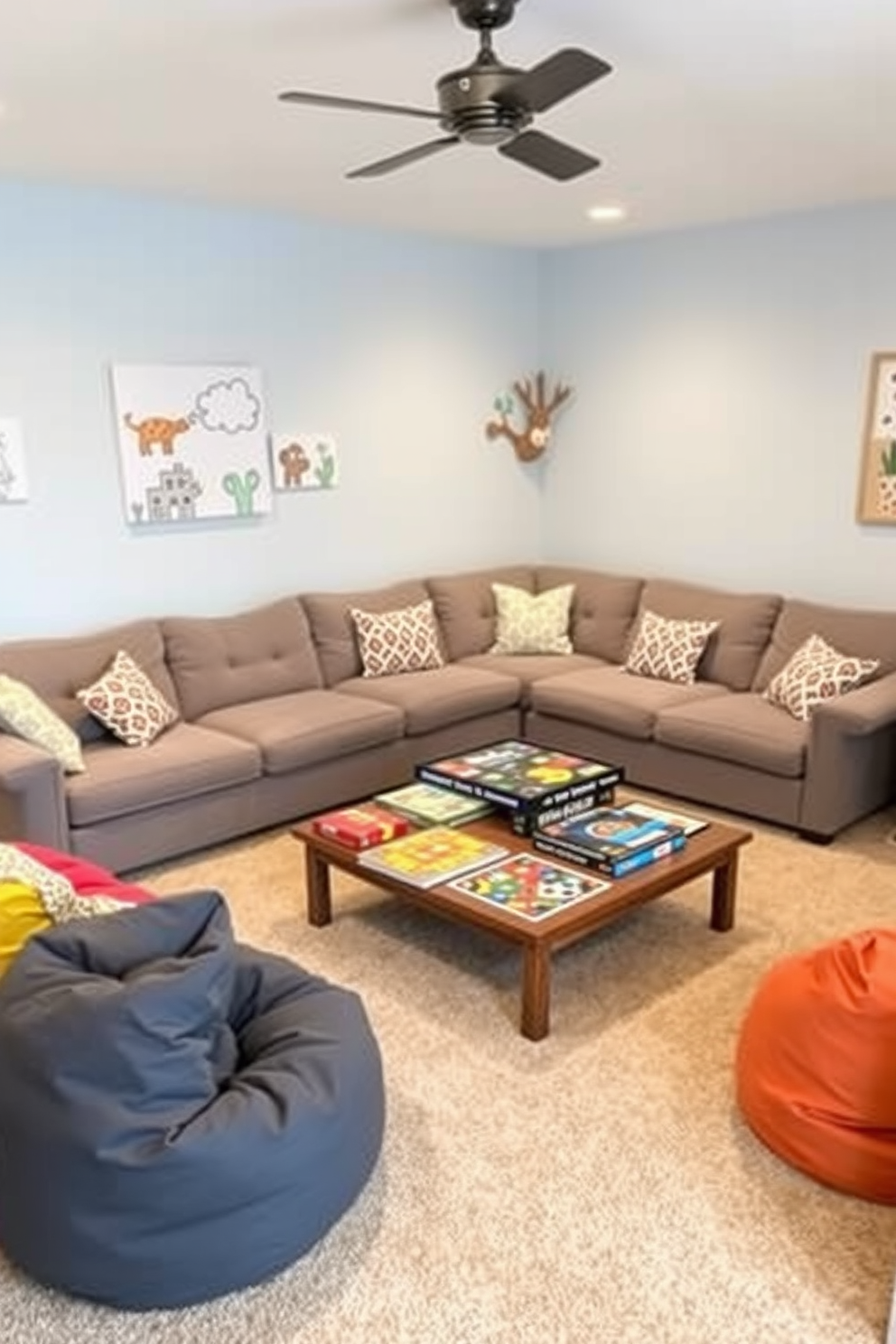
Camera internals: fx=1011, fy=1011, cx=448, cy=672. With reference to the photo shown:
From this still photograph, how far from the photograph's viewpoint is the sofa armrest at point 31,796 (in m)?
3.16

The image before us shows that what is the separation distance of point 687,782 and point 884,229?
2.46 m

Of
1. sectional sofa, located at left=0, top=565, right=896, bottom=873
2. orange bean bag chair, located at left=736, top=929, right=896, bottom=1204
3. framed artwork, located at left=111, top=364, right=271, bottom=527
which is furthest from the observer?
framed artwork, located at left=111, top=364, right=271, bottom=527

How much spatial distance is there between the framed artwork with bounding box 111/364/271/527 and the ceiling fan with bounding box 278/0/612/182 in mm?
1947

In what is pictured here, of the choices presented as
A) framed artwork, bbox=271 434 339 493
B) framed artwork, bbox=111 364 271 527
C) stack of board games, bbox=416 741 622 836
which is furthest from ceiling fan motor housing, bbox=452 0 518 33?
framed artwork, bbox=271 434 339 493

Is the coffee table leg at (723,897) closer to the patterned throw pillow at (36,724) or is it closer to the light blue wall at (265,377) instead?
the patterned throw pillow at (36,724)

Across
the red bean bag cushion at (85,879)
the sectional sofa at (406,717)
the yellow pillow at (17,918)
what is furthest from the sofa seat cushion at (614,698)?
the yellow pillow at (17,918)

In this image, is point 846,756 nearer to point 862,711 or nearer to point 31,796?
point 862,711

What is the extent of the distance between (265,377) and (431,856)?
100 inches

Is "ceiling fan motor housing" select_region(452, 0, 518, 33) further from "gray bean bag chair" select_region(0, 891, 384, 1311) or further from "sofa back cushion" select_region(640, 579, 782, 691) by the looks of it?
"sofa back cushion" select_region(640, 579, 782, 691)

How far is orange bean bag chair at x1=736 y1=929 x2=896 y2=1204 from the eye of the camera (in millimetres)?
2055

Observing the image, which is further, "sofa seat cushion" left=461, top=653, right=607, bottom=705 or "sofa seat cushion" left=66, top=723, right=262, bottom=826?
"sofa seat cushion" left=461, top=653, right=607, bottom=705

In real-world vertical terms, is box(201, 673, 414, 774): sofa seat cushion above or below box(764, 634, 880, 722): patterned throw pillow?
below

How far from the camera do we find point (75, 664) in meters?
3.87

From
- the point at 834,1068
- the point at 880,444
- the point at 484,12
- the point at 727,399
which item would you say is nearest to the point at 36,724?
the point at 484,12
